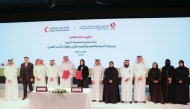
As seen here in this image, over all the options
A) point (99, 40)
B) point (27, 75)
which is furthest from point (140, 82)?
point (27, 75)

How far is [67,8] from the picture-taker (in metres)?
7.80

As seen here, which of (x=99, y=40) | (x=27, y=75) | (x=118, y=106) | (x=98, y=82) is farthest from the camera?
(x=99, y=40)

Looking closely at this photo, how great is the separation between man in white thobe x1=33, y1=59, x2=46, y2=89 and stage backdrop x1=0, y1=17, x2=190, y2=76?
21.6 inches

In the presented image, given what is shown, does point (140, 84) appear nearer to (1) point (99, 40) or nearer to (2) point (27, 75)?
(1) point (99, 40)

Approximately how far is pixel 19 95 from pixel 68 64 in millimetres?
1964

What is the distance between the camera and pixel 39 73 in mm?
6754

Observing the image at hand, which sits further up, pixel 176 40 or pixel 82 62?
pixel 176 40

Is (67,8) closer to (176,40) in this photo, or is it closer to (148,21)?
(148,21)

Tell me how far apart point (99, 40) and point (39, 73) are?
2.14m

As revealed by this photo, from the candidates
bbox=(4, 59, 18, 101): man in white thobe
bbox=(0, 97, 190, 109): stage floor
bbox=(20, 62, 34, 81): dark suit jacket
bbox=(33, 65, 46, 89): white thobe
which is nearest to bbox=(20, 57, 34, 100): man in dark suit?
bbox=(20, 62, 34, 81): dark suit jacket

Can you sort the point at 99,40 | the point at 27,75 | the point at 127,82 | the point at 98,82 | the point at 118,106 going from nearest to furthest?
1. the point at 118,106
2. the point at 127,82
3. the point at 98,82
4. the point at 27,75
5. the point at 99,40

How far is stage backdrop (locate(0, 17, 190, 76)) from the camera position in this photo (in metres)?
6.79

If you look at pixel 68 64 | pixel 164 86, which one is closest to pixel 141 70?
pixel 164 86

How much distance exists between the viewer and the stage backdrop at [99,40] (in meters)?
6.79
